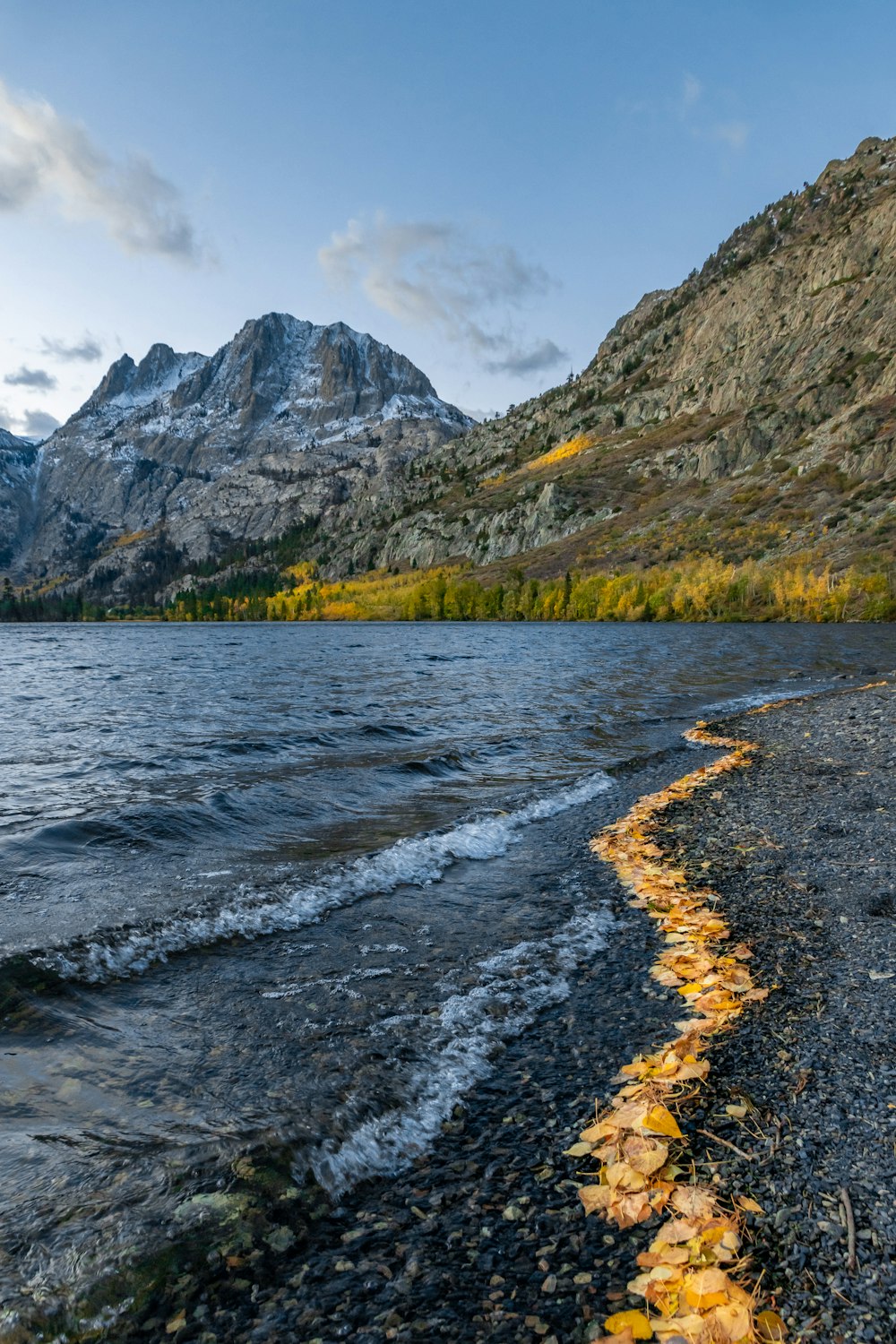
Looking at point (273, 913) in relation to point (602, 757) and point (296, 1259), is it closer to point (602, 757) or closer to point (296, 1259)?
point (296, 1259)

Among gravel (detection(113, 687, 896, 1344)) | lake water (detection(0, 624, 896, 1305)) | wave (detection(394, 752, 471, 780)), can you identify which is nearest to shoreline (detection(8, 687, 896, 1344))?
gravel (detection(113, 687, 896, 1344))

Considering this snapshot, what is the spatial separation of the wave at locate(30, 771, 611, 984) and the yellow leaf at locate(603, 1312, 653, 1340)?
683 cm

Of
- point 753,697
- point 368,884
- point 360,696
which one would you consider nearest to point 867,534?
point 753,697

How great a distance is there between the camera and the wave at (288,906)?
27.9ft

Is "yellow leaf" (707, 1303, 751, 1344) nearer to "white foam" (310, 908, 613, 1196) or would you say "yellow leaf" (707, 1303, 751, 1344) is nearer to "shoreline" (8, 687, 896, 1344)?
"shoreline" (8, 687, 896, 1344)

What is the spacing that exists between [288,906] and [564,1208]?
A: 6.65 m

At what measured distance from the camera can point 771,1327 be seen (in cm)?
Answer: 341

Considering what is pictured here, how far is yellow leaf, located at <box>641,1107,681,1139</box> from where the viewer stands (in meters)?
5.06

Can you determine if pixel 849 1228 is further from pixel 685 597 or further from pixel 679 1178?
pixel 685 597

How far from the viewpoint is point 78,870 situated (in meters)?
12.1

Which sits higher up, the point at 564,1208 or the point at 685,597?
the point at 685,597

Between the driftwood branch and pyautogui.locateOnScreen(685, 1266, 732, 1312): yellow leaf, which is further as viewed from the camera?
the driftwood branch

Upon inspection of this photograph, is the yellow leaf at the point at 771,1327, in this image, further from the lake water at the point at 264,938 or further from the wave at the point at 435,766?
the wave at the point at 435,766

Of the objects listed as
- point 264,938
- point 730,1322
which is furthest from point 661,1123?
point 264,938
